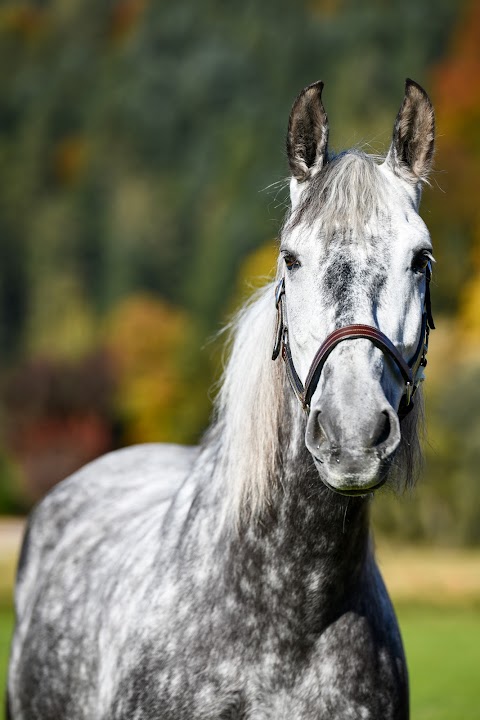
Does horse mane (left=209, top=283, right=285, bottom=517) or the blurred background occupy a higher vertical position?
the blurred background

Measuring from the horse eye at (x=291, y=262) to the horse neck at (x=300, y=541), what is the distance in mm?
477

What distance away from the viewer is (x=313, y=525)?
130 inches

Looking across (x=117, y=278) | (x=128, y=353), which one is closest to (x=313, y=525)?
(x=128, y=353)

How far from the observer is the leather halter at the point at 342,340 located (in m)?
2.87

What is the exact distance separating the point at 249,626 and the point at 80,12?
111442mm

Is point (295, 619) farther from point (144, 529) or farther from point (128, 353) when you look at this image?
point (128, 353)

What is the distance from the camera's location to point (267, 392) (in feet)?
11.2

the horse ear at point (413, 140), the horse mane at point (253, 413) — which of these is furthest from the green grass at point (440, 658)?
the horse ear at point (413, 140)

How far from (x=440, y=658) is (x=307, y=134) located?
31.4ft

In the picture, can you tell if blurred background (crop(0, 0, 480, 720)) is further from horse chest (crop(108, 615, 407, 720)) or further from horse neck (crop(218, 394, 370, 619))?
horse chest (crop(108, 615, 407, 720))

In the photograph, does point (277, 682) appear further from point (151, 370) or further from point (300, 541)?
point (151, 370)

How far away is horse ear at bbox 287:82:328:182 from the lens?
3158mm

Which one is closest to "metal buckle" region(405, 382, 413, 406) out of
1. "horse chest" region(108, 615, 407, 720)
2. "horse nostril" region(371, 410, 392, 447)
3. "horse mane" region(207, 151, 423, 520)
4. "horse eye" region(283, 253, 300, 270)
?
"horse mane" region(207, 151, 423, 520)

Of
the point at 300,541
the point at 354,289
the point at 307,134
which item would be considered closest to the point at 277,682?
the point at 300,541
